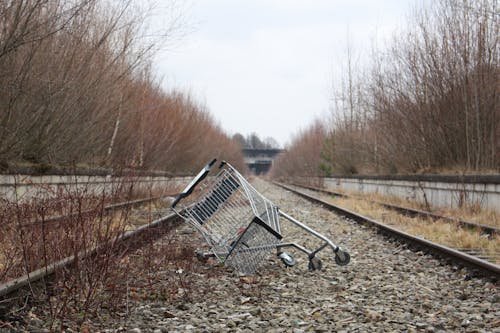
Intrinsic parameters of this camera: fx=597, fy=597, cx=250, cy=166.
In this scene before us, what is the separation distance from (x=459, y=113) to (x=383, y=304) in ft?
41.8

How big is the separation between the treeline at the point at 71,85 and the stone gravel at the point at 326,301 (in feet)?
8.09

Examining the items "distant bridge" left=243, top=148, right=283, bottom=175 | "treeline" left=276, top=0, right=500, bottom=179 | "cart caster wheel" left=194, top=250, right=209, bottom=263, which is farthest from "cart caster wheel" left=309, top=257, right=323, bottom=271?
"distant bridge" left=243, top=148, right=283, bottom=175

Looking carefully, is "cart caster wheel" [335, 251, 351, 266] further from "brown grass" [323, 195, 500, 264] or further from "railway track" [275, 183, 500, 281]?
"brown grass" [323, 195, 500, 264]

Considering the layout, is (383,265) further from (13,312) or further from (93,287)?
(13,312)

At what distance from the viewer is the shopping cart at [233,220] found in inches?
273

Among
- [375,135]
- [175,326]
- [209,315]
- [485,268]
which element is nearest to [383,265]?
[485,268]

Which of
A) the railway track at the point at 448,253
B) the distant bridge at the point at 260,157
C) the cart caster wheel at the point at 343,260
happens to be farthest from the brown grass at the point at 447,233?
the distant bridge at the point at 260,157

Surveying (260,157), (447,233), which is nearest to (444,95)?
(447,233)

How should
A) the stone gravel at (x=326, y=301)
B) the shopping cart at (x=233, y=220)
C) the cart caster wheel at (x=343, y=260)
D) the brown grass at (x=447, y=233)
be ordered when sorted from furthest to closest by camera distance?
the brown grass at (x=447, y=233) → the cart caster wheel at (x=343, y=260) → the shopping cart at (x=233, y=220) → the stone gravel at (x=326, y=301)

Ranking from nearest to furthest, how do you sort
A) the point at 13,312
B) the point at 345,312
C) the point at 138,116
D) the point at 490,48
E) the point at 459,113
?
the point at 13,312 < the point at 345,312 < the point at 490,48 < the point at 459,113 < the point at 138,116

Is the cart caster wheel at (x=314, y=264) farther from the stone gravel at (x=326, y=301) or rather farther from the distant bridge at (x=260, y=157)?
the distant bridge at (x=260, y=157)

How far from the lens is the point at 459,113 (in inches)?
664

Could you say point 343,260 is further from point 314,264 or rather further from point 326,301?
point 326,301

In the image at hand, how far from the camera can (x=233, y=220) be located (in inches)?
283
